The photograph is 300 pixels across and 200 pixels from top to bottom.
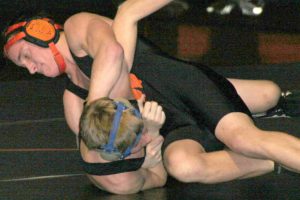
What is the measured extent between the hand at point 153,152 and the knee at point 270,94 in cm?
78

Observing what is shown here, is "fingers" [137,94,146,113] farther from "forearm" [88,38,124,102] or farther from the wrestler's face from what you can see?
the wrestler's face

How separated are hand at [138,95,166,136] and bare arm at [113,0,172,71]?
33 cm

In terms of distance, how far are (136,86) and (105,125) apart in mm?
595

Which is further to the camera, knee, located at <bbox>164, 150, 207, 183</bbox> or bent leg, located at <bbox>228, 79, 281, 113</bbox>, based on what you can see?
bent leg, located at <bbox>228, 79, 281, 113</bbox>

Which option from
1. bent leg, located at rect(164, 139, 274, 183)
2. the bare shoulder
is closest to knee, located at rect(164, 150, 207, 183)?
bent leg, located at rect(164, 139, 274, 183)

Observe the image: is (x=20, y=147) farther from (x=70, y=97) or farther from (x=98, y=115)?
(x=98, y=115)

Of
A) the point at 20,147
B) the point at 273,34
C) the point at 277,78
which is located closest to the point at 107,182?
the point at 20,147

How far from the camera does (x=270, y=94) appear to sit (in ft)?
13.6

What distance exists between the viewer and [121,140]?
3.23 m

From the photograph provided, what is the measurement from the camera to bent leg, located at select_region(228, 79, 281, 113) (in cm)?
407

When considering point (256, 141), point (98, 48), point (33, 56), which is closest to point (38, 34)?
point (33, 56)

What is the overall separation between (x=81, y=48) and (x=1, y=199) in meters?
0.76

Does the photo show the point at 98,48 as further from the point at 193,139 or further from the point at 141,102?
the point at 193,139

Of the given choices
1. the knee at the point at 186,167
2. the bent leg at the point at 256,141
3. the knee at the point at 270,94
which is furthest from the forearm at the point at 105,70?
the knee at the point at 270,94
